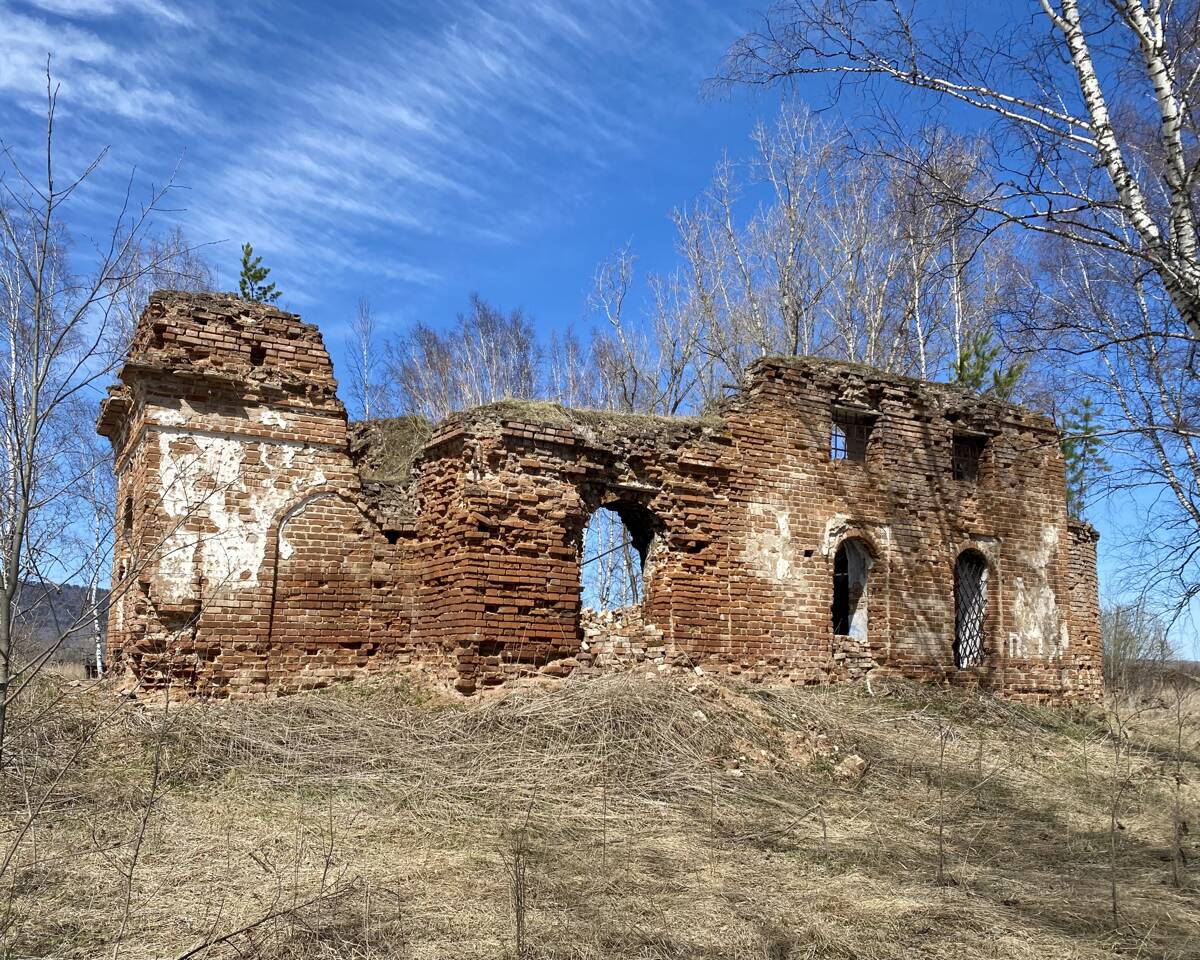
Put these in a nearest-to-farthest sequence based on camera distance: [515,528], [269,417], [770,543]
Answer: [515,528] < [269,417] < [770,543]

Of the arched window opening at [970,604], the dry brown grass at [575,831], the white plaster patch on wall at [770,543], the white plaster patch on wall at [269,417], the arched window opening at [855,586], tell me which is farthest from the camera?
the arched window opening at [970,604]

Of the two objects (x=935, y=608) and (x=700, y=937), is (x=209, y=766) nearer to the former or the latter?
(x=700, y=937)

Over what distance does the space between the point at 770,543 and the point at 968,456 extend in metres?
3.74

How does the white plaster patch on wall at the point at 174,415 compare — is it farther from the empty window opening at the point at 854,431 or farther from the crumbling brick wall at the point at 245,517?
the empty window opening at the point at 854,431

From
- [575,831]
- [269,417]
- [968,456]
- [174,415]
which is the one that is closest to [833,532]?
[968,456]

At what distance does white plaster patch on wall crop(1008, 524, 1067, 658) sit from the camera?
13.2 m

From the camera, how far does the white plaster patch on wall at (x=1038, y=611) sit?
13.2 metres

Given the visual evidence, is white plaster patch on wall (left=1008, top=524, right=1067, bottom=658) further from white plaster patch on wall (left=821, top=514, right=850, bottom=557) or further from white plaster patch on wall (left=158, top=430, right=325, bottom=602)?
white plaster patch on wall (left=158, top=430, right=325, bottom=602)

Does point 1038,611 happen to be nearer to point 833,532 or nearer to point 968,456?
point 968,456

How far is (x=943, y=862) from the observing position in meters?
6.39

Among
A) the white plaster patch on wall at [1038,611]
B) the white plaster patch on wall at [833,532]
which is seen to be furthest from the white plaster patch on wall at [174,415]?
the white plaster patch on wall at [1038,611]

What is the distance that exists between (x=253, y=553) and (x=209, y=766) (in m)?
2.45

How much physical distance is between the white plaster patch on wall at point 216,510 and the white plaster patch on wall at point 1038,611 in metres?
9.03

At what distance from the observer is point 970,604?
1315 centimetres
